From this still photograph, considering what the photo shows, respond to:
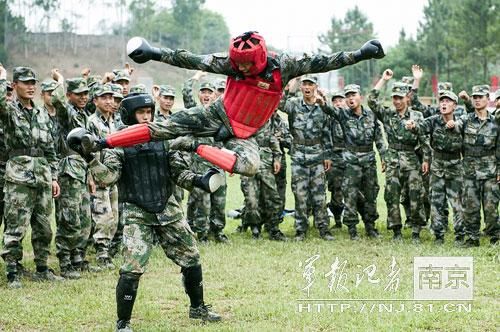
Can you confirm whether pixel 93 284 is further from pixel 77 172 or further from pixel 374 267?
pixel 374 267

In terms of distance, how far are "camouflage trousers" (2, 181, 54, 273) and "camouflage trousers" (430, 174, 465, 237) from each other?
18.7 feet

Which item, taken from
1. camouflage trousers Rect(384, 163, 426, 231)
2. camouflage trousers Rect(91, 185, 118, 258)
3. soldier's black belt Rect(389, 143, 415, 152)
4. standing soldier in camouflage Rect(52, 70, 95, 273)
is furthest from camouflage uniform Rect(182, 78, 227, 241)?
soldier's black belt Rect(389, 143, 415, 152)

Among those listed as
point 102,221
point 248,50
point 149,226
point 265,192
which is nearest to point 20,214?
point 102,221

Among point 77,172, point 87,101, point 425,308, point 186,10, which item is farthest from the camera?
point 186,10

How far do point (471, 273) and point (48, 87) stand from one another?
19.2ft

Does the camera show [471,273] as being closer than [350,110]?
Yes

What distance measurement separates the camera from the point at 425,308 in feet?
25.4

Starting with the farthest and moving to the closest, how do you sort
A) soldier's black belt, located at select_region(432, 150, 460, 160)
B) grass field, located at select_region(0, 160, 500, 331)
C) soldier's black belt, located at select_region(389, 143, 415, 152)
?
soldier's black belt, located at select_region(389, 143, 415, 152)
soldier's black belt, located at select_region(432, 150, 460, 160)
grass field, located at select_region(0, 160, 500, 331)

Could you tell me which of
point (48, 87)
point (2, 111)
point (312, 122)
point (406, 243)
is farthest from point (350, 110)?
point (2, 111)

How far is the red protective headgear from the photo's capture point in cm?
651

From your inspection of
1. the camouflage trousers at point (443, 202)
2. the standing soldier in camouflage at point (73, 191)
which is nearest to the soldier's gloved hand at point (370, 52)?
the standing soldier in camouflage at point (73, 191)

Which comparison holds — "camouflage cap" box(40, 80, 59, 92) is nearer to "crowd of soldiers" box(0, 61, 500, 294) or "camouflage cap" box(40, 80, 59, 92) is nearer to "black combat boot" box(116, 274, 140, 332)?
"crowd of soldiers" box(0, 61, 500, 294)

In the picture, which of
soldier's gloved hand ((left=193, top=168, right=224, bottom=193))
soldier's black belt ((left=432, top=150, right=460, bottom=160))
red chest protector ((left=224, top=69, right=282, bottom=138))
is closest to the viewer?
soldier's gloved hand ((left=193, top=168, right=224, bottom=193))

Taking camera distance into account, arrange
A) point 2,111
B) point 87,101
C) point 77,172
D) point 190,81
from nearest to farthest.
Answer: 1. point 2,111
2. point 77,172
3. point 87,101
4. point 190,81
